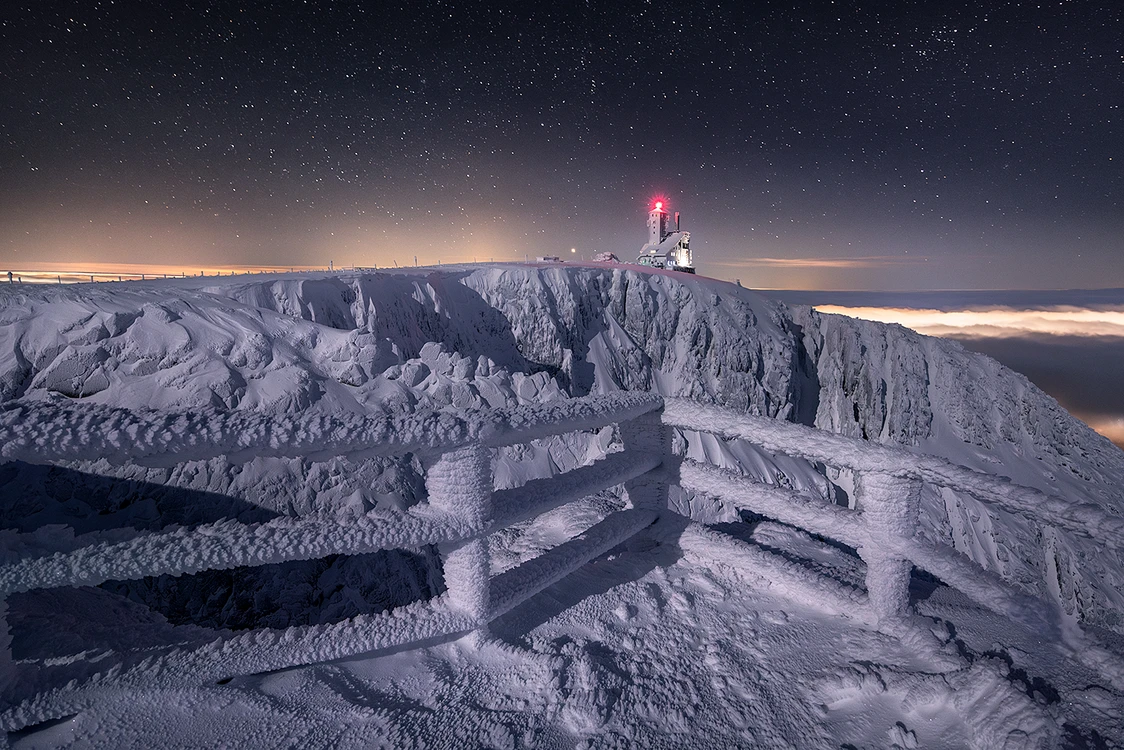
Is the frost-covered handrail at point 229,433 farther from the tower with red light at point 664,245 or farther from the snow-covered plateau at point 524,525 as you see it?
the tower with red light at point 664,245

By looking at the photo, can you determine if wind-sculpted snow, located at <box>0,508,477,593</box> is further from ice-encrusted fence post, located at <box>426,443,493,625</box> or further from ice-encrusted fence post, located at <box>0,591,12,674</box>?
ice-encrusted fence post, located at <box>0,591,12,674</box>

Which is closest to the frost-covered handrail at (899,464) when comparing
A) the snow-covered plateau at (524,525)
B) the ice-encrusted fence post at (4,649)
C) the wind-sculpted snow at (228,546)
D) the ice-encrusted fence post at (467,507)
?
the snow-covered plateau at (524,525)

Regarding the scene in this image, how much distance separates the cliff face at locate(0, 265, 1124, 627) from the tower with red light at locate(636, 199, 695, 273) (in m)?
7.90

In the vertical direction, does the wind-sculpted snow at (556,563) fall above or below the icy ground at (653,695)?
above

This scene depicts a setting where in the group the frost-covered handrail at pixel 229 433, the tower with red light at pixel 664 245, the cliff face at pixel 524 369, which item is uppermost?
the tower with red light at pixel 664 245

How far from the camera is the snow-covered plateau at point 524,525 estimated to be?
197 cm

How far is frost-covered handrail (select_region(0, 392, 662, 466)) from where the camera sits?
150 cm

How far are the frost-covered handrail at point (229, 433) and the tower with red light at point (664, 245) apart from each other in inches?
1622

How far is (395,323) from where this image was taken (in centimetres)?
2195

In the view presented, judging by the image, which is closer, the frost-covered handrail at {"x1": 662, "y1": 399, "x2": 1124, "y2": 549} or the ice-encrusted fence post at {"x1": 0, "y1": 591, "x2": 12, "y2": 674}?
the ice-encrusted fence post at {"x1": 0, "y1": 591, "x2": 12, "y2": 674}

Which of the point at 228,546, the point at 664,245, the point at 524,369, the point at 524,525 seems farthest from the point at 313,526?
the point at 664,245

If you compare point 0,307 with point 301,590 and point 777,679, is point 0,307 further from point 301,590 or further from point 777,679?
point 777,679

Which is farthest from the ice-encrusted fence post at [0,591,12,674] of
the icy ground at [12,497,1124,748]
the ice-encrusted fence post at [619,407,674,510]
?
the ice-encrusted fence post at [619,407,674,510]

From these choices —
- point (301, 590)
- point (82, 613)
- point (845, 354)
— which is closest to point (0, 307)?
point (301, 590)
